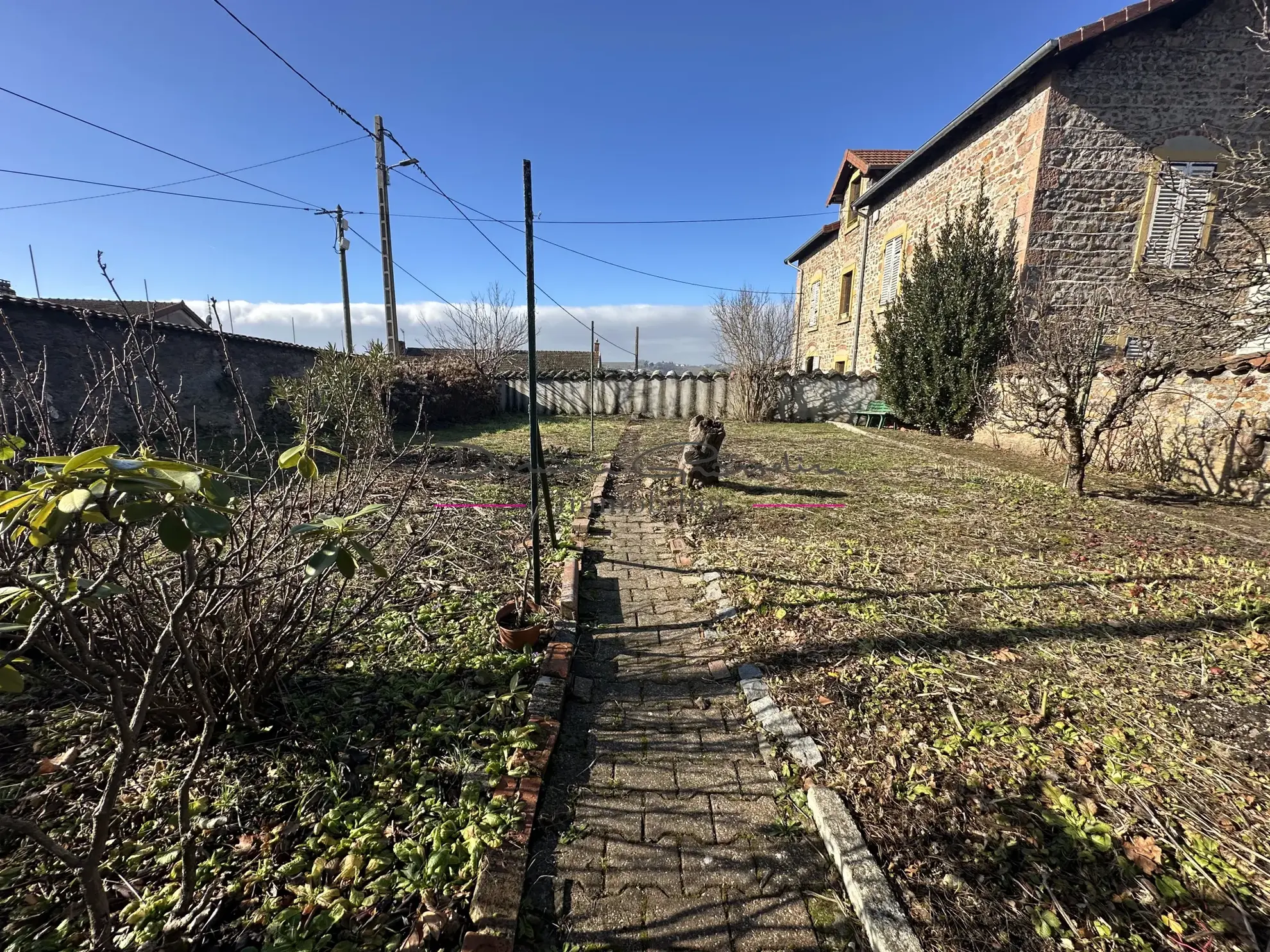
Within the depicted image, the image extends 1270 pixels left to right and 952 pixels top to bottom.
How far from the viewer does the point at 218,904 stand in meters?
1.54

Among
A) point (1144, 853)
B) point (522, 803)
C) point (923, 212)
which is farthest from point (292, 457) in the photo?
point (923, 212)

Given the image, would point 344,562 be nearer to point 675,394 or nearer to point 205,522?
point 205,522

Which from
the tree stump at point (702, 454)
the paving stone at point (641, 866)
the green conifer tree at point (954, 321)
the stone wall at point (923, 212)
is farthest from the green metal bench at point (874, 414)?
the paving stone at point (641, 866)

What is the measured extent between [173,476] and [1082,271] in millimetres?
12967

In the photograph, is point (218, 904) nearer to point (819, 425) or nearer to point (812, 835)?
point (812, 835)

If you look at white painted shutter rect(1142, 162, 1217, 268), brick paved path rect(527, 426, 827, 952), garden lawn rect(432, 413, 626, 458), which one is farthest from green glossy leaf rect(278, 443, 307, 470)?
white painted shutter rect(1142, 162, 1217, 268)

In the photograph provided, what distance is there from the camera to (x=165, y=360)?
9.10m

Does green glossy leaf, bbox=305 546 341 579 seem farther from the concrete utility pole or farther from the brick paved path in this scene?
the concrete utility pole

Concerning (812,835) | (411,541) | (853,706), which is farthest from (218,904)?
(411,541)

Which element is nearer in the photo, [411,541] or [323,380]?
[411,541]

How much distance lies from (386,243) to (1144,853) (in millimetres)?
15712

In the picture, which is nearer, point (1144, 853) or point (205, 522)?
point (205, 522)

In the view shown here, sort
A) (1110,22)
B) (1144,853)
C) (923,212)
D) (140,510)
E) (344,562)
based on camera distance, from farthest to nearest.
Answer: (923,212) < (1110,22) < (1144,853) < (344,562) < (140,510)

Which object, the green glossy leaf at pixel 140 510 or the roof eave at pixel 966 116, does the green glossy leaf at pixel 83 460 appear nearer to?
the green glossy leaf at pixel 140 510
